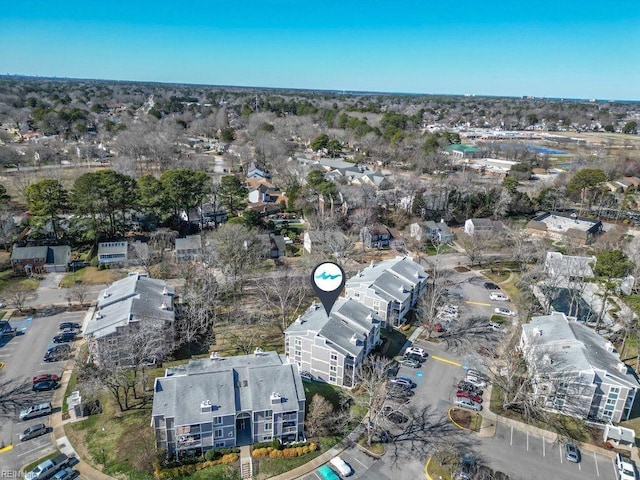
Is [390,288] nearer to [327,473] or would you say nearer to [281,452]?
[281,452]

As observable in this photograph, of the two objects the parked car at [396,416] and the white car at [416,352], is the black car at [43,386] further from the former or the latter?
the white car at [416,352]

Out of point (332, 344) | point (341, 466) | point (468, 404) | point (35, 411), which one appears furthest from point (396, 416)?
point (35, 411)

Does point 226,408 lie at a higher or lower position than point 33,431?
higher

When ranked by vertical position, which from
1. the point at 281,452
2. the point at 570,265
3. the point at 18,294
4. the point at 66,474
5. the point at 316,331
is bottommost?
the point at 66,474

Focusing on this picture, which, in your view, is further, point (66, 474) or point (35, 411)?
point (35, 411)

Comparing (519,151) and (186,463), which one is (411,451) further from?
(519,151)

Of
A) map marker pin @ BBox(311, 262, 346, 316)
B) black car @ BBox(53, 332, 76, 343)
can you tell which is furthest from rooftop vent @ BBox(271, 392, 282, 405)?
black car @ BBox(53, 332, 76, 343)

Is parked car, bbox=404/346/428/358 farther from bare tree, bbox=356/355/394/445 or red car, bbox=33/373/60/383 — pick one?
red car, bbox=33/373/60/383
